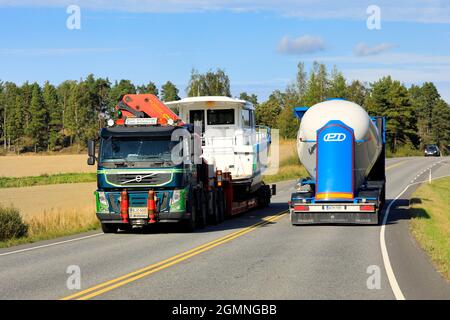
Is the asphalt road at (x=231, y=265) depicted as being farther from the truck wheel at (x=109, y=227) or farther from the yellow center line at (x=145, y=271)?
the truck wheel at (x=109, y=227)

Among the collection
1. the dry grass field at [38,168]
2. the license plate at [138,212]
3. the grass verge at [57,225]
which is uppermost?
the license plate at [138,212]

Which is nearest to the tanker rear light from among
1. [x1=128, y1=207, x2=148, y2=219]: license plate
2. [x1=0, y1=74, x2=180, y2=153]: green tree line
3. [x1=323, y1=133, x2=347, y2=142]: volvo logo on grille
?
[x1=323, y1=133, x2=347, y2=142]: volvo logo on grille

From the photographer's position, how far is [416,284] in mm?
11359

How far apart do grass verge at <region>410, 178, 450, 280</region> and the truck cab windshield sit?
693 centimetres

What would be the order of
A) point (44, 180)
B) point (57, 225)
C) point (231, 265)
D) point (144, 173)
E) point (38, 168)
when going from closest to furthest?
point (231, 265), point (144, 173), point (57, 225), point (44, 180), point (38, 168)

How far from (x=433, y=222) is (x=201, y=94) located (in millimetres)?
79835

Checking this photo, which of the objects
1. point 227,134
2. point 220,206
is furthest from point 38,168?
point 220,206

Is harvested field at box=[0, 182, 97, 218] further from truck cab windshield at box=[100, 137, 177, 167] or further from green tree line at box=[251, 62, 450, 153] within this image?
green tree line at box=[251, 62, 450, 153]

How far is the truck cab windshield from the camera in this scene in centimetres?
1980

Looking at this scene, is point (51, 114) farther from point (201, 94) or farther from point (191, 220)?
point (191, 220)

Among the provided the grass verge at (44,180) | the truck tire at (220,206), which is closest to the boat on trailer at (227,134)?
the truck tire at (220,206)

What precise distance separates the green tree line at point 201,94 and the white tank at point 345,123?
2886 inches

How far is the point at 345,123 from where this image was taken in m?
21.7

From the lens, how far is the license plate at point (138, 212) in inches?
776
